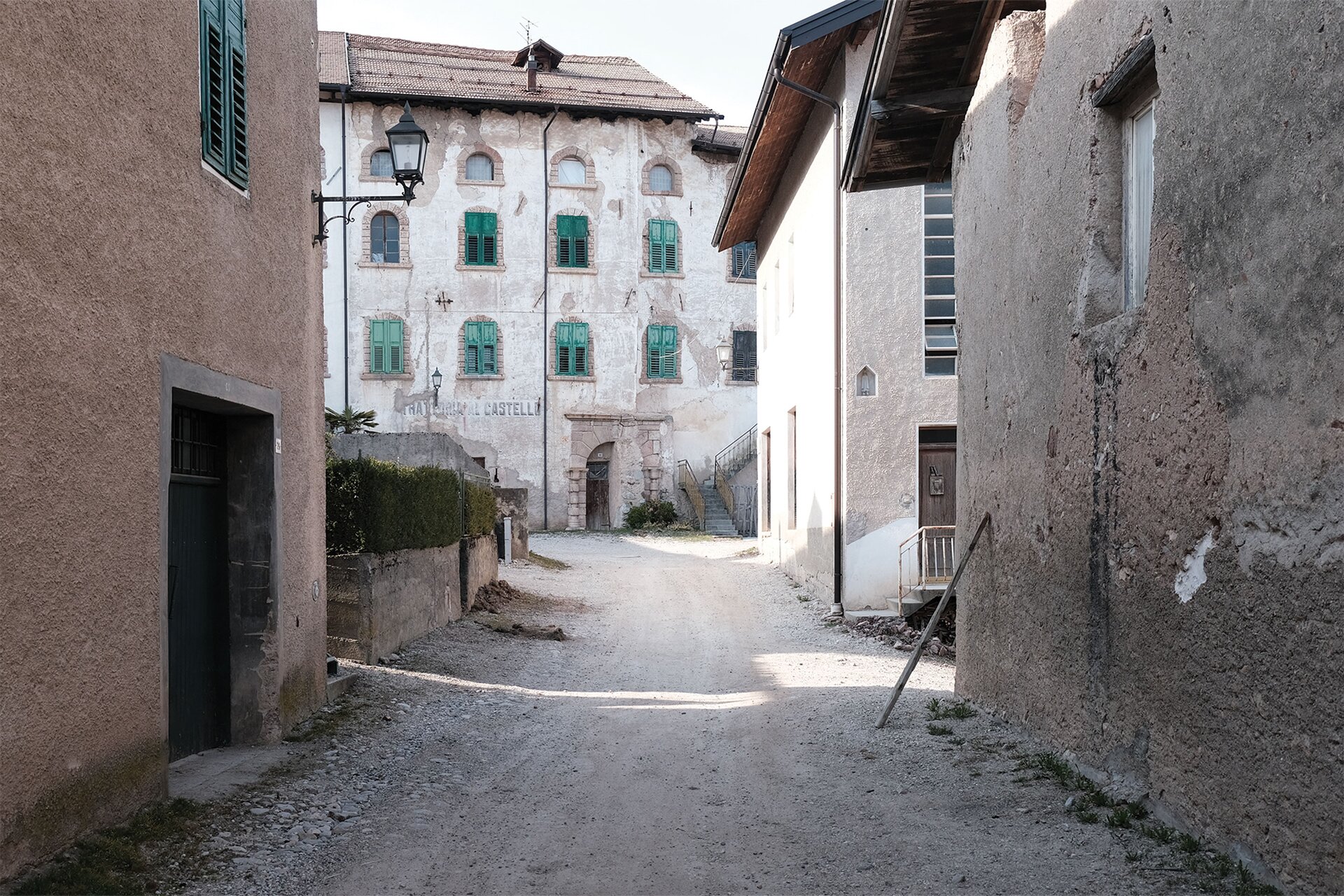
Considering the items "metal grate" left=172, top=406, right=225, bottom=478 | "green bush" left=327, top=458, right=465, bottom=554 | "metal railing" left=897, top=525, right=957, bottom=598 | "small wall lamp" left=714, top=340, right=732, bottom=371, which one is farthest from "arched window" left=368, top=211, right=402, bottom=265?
"metal grate" left=172, top=406, right=225, bottom=478

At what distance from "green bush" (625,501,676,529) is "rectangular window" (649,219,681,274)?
6.75 metres

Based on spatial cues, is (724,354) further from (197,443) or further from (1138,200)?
(1138,200)

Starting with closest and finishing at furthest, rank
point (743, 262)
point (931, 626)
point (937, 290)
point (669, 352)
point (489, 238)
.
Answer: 1. point (931, 626)
2. point (937, 290)
3. point (489, 238)
4. point (669, 352)
5. point (743, 262)

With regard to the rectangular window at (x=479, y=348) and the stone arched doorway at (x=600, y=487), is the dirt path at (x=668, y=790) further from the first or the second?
the stone arched doorway at (x=600, y=487)

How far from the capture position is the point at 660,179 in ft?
114

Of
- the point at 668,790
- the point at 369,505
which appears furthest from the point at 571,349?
the point at 668,790

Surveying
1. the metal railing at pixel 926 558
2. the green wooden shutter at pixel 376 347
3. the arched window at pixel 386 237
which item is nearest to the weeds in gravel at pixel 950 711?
the metal railing at pixel 926 558

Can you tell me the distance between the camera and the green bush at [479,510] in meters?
15.4

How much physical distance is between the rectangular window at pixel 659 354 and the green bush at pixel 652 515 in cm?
381

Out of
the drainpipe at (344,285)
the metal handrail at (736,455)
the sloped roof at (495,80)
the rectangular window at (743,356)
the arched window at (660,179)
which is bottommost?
the metal handrail at (736,455)

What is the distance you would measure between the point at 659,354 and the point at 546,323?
335 cm

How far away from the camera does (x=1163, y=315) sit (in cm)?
524

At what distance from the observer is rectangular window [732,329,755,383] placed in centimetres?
3481

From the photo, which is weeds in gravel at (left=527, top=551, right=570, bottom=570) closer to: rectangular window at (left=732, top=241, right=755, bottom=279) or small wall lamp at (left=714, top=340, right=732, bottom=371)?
small wall lamp at (left=714, top=340, right=732, bottom=371)
